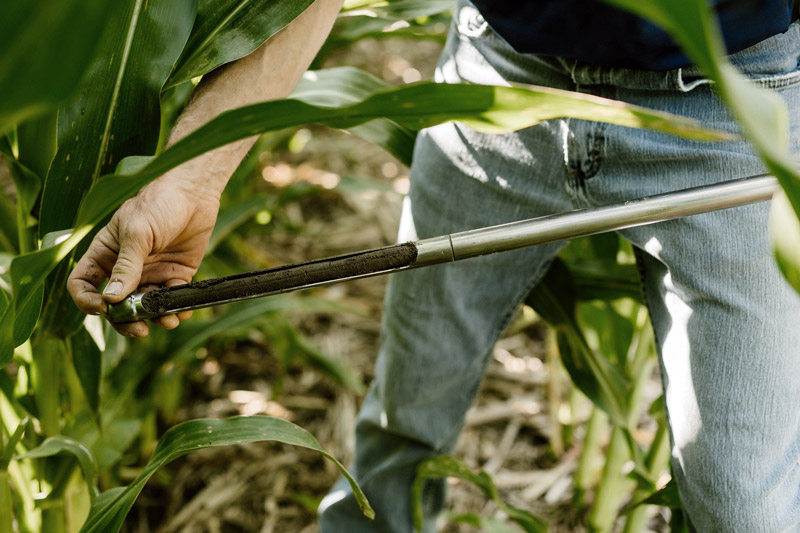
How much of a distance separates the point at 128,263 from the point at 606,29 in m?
0.39

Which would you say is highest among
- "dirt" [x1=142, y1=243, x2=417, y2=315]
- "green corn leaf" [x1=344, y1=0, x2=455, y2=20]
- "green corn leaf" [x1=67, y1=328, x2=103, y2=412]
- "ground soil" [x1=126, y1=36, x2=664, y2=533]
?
"green corn leaf" [x1=344, y1=0, x2=455, y2=20]

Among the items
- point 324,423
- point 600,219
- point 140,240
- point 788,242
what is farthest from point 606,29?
point 324,423

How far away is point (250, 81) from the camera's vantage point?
0.54 meters

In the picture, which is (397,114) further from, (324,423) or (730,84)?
(324,423)

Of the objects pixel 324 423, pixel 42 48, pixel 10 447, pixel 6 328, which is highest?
pixel 42 48

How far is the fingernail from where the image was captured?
46cm

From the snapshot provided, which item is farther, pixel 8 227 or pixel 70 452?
pixel 8 227

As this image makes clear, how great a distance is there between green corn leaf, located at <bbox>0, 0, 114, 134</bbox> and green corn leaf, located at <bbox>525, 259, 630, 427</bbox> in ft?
1.91

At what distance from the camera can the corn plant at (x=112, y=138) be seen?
10.3 inches

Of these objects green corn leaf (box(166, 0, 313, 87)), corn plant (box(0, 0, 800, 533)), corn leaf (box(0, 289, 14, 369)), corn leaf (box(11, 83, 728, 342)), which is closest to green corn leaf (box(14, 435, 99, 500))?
corn plant (box(0, 0, 800, 533))

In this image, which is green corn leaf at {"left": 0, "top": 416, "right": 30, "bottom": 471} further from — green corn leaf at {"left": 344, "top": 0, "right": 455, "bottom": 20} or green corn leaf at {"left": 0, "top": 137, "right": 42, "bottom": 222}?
green corn leaf at {"left": 344, "top": 0, "right": 455, "bottom": 20}

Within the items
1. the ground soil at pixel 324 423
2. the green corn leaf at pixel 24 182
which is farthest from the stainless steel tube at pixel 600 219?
the ground soil at pixel 324 423

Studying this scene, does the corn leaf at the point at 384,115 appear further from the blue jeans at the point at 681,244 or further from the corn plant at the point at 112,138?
the blue jeans at the point at 681,244

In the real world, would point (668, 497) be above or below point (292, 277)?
below
